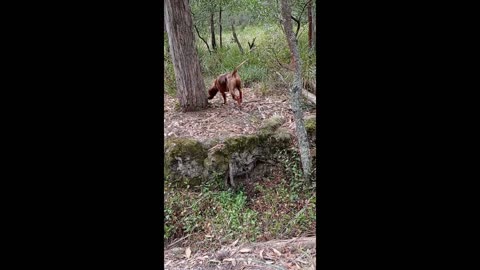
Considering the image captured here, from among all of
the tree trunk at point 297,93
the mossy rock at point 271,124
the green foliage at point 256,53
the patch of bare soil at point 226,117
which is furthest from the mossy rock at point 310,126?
the green foliage at point 256,53

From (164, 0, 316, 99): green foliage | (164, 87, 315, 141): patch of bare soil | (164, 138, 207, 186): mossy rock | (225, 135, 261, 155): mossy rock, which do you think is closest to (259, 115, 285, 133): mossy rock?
(164, 87, 315, 141): patch of bare soil

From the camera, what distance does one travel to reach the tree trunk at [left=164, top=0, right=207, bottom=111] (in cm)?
600

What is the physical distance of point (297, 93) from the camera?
16.0 ft

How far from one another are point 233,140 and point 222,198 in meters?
0.84

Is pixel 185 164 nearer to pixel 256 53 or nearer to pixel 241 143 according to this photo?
pixel 241 143

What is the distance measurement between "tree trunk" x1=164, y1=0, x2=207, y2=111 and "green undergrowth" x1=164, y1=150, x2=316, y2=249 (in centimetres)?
147

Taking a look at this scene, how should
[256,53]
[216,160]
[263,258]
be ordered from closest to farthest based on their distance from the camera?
[263,258] → [216,160] → [256,53]

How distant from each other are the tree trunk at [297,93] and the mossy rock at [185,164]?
50.6 inches

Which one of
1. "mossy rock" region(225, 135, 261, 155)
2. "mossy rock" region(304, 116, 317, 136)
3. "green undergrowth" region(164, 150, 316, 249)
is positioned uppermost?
"mossy rock" region(304, 116, 317, 136)

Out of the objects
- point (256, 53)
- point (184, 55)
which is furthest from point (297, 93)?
point (256, 53)

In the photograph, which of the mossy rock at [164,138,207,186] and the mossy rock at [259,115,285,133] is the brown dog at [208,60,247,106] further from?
the mossy rock at [164,138,207,186]

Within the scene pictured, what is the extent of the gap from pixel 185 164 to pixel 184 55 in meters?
1.71

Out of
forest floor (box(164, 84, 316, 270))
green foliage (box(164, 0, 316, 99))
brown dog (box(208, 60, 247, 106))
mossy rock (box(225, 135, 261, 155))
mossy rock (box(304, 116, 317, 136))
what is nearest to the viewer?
forest floor (box(164, 84, 316, 270))
